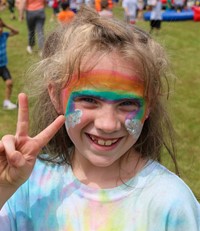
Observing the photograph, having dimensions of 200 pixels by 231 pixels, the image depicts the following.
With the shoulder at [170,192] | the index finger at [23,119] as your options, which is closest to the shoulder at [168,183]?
the shoulder at [170,192]

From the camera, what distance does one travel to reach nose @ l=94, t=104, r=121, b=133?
4.77ft

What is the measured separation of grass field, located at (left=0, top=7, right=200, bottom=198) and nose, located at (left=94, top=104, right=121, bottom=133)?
19.4 inches

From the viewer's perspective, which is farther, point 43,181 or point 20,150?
point 43,181

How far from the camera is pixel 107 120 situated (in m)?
1.46

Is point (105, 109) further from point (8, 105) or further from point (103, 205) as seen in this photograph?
point (8, 105)

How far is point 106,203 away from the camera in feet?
5.07

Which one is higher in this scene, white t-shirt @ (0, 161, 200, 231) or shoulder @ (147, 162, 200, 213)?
shoulder @ (147, 162, 200, 213)

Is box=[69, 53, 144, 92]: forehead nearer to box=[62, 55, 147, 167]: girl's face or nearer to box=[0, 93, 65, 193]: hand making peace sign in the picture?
box=[62, 55, 147, 167]: girl's face

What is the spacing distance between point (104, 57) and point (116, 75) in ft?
0.24

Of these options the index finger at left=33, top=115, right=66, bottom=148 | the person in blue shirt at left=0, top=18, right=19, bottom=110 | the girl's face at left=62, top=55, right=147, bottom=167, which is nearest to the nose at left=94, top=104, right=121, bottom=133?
the girl's face at left=62, top=55, right=147, bottom=167

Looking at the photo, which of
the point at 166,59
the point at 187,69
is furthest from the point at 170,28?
the point at 166,59

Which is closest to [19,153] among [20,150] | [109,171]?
[20,150]

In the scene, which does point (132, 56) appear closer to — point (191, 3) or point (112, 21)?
point (112, 21)

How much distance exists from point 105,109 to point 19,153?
12.6 inches
